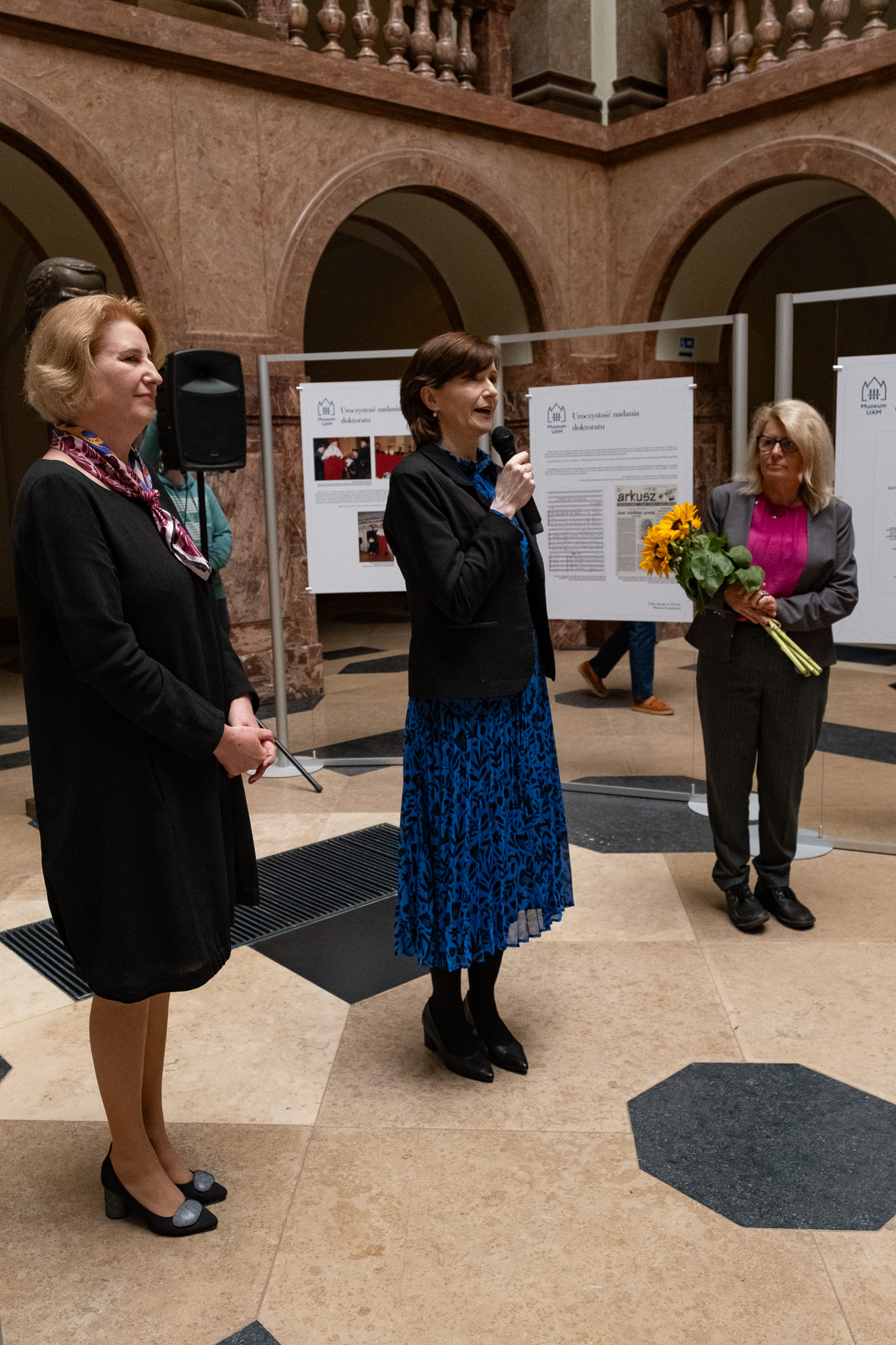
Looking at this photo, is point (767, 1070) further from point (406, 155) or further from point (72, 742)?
point (406, 155)

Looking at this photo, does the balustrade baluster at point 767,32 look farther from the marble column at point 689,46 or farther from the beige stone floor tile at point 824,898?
the beige stone floor tile at point 824,898

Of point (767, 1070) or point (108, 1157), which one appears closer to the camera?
point (108, 1157)

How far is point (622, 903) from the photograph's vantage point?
3914 millimetres

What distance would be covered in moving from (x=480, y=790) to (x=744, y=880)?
59.4 inches

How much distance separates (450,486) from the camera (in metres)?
2.53

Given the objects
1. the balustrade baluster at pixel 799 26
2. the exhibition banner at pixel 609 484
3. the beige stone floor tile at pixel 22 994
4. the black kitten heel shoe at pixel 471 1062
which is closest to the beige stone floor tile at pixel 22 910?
the beige stone floor tile at pixel 22 994

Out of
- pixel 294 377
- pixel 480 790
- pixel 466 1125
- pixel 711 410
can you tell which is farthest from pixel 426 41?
pixel 466 1125

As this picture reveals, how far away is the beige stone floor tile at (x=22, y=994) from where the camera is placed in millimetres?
3201

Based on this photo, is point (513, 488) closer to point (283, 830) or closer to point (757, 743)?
point (757, 743)

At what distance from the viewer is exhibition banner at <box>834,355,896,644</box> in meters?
4.20

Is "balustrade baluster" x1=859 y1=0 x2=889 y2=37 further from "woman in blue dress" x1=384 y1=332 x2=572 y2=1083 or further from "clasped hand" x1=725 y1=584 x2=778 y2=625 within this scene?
"woman in blue dress" x1=384 y1=332 x2=572 y2=1083

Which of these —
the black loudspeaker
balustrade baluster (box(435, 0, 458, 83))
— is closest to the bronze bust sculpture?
the black loudspeaker

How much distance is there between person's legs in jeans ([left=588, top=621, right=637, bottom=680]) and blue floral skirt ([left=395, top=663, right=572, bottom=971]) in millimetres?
4296

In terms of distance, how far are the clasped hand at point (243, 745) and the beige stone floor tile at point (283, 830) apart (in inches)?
97.0
